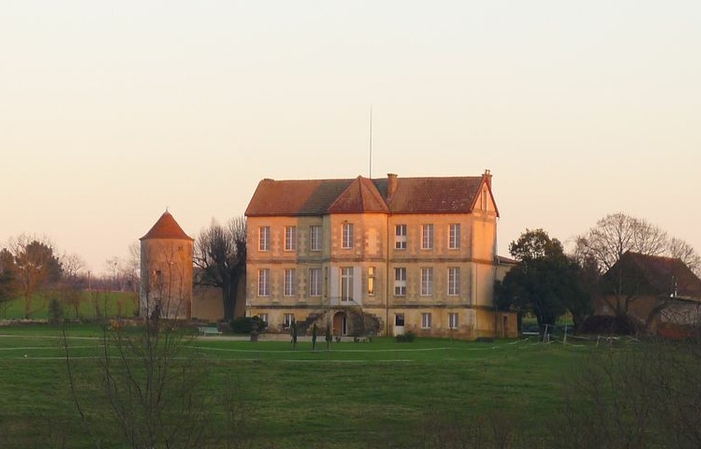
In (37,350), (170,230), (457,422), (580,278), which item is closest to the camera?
(457,422)

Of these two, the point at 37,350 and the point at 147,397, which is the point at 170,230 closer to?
the point at 37,350

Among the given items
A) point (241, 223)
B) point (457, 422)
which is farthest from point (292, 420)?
point (241, 223)

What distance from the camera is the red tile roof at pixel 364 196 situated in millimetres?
74812

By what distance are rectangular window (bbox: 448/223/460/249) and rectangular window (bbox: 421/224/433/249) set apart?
100 cm

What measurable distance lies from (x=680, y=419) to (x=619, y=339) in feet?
111

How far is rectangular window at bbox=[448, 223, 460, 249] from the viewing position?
74312 mm

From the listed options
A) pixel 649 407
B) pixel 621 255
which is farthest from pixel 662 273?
pixel 649 407

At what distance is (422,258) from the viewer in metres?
74.8

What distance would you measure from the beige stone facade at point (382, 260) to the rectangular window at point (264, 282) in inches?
2.0

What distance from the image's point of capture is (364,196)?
7544 cm

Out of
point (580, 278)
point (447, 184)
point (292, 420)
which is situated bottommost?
point (292, 420)

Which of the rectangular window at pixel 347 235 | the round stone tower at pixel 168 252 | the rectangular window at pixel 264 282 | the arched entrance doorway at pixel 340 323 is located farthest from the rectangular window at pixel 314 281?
the round stone tower at pixel 168 252

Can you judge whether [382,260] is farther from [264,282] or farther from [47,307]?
[47,307]

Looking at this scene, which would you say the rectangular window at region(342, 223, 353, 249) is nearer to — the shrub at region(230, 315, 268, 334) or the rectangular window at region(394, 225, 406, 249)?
the rectangular window at region(394, 225, 406, 249)
